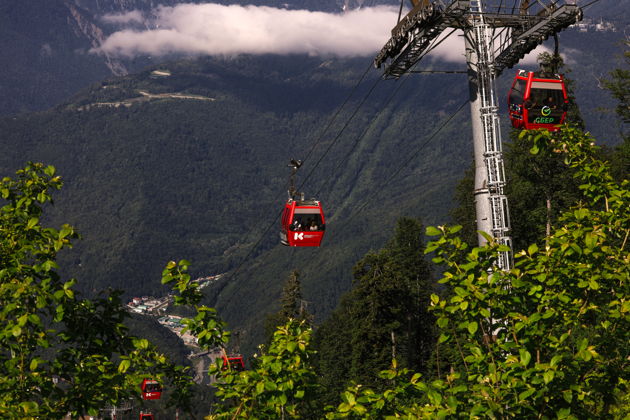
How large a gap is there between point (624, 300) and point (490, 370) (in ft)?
6.28

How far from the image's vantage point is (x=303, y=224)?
34.3 m

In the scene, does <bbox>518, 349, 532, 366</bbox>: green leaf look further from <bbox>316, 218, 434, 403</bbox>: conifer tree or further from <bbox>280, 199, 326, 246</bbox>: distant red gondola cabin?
<bbox>316, 218, 434, 403</bbox>: conifer tree

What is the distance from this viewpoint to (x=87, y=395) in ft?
28.1

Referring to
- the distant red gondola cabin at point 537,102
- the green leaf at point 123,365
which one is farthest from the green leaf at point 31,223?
the distant red gondola cabin at point 537,102

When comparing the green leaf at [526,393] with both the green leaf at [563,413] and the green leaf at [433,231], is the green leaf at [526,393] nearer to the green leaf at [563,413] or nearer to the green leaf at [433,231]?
the green leaf at [563,413]

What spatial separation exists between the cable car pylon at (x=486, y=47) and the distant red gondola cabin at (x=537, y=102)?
3.85 feet

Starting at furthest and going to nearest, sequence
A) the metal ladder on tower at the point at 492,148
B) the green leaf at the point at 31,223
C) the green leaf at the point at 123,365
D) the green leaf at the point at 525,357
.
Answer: the metal ladder on tower at the point at 492,148
the green leaf at the point at 31,223
the green leaf at the point at 123,365
the green leaf at the point at 525,357

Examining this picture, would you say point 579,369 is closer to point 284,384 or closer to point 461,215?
point 284,384

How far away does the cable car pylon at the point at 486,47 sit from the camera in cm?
2058

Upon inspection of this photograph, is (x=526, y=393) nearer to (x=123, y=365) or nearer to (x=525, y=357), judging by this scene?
(x=525, y=357)

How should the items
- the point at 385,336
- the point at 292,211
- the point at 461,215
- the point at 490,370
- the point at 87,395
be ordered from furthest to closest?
the point at 461,215 → the point at 385,336 → the point at 292,211 → the point at 87,395 → the point at 490,370

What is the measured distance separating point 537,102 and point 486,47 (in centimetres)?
282

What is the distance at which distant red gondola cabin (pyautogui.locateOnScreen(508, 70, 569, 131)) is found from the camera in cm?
2233

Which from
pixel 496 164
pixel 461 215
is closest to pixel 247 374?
pixel 496 164
